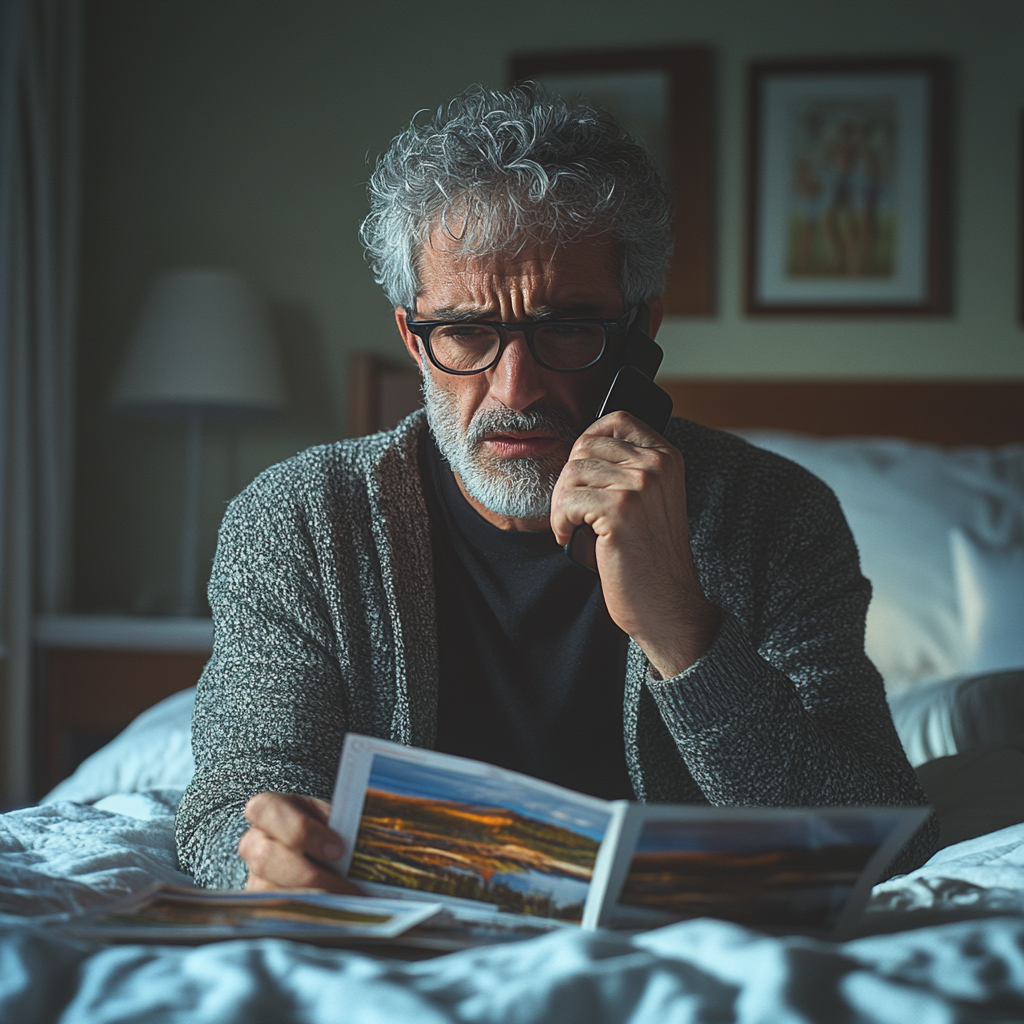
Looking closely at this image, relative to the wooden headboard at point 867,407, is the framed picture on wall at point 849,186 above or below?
above

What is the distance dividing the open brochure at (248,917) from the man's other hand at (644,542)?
328mm

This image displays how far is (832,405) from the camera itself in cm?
251

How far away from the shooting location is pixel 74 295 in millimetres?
2752

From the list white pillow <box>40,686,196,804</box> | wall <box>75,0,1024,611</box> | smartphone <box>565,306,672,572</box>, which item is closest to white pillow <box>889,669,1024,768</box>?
smartphone <box>565,306,672,572</box>

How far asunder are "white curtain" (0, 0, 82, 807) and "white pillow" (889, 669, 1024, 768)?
1.97 metres

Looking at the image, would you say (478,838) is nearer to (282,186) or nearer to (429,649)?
(429,649)

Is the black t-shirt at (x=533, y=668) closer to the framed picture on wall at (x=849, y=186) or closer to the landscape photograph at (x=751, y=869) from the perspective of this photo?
the landscape photograph at (x=751, y=869)

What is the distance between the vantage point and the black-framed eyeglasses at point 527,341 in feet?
3.38

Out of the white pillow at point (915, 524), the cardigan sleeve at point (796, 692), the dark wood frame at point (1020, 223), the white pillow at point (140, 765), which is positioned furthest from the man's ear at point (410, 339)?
the dark wood frame at point (1020, 223)

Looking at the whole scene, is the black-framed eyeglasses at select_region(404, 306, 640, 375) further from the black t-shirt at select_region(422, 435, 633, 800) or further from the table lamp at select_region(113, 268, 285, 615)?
the table lamp at select_region(113, 268, 285, 615)

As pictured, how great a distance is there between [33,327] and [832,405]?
196 cm

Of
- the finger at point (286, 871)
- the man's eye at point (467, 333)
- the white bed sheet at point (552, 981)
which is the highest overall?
the man's eye at point (467, 333)

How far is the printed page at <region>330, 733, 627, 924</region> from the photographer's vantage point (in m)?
0.61

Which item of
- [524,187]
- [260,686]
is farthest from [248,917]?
[524,187]
